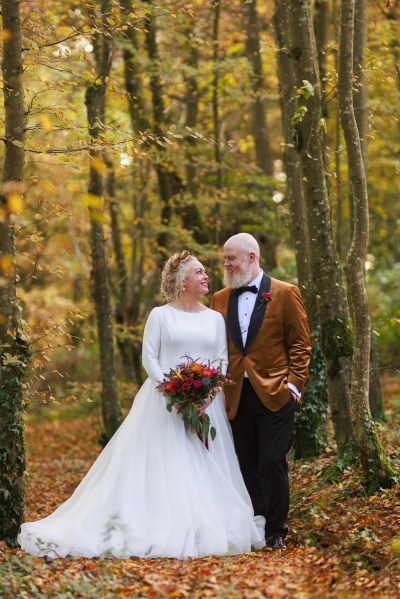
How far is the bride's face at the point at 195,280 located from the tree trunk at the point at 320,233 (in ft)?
5.00

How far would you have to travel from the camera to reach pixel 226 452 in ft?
23.6

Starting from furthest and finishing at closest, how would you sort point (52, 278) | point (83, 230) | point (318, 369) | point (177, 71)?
point (52, 278), point (83, 230), point (177, 71), point (318, 369)

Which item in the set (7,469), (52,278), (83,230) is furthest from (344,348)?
(52,278)

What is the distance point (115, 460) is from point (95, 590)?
1.82 m

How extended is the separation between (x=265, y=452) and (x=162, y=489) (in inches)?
36.0

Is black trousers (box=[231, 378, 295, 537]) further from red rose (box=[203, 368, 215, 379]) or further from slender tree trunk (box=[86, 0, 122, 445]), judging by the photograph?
slender tree trunk (box=[86, 0, 122, 445])

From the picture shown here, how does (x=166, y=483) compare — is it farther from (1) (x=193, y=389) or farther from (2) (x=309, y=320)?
(2) (x=309, y=320)

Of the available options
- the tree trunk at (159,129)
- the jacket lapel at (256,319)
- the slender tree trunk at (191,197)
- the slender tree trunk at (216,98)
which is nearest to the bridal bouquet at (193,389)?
the jacket lapel at (256,319)

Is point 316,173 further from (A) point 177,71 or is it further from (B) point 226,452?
(A) point 177,71

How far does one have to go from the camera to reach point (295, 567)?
5980 millimetres

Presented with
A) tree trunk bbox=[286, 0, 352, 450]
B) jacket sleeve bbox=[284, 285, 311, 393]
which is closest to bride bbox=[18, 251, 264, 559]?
jacket sleeve bbox=[284, 285, 311, 393]

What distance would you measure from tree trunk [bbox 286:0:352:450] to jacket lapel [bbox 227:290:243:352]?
1.26 metres

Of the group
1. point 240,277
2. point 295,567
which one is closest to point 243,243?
point 240,277

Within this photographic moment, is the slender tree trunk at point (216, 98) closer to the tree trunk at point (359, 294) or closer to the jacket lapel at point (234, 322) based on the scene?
the tree trunk at point (359, 294)
